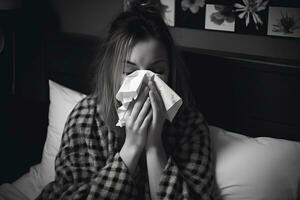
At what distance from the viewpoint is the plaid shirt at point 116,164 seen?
1.30 m

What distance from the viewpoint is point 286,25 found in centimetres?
154

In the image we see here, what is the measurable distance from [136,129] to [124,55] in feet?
0.75

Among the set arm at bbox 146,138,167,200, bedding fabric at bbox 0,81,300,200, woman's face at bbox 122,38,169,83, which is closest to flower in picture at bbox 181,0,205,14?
woman's face at bbox 122,38,169,83

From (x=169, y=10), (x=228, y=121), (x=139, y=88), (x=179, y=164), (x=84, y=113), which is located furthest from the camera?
(x=169, y=10)

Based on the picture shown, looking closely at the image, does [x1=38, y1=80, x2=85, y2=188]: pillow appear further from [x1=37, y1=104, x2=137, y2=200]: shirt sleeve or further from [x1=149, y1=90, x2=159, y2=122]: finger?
[x1=149, y1=90, x2=159, y2=122]: finger

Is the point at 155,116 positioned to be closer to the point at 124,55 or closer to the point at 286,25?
the point at 124,55

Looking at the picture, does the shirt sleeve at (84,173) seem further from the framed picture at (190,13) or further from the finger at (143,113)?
the framed picture at (190,13)

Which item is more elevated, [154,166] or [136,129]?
[136,129]

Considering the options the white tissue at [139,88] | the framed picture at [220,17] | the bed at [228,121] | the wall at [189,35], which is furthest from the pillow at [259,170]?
the framed picture at [220,17]

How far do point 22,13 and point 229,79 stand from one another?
1192 millimetres

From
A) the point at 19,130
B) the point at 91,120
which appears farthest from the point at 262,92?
the point at 19,130

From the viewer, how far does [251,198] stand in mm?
1312

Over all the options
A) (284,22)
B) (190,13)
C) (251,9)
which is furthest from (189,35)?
(284,22)

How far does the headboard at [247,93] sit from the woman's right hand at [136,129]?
0.38 meters
